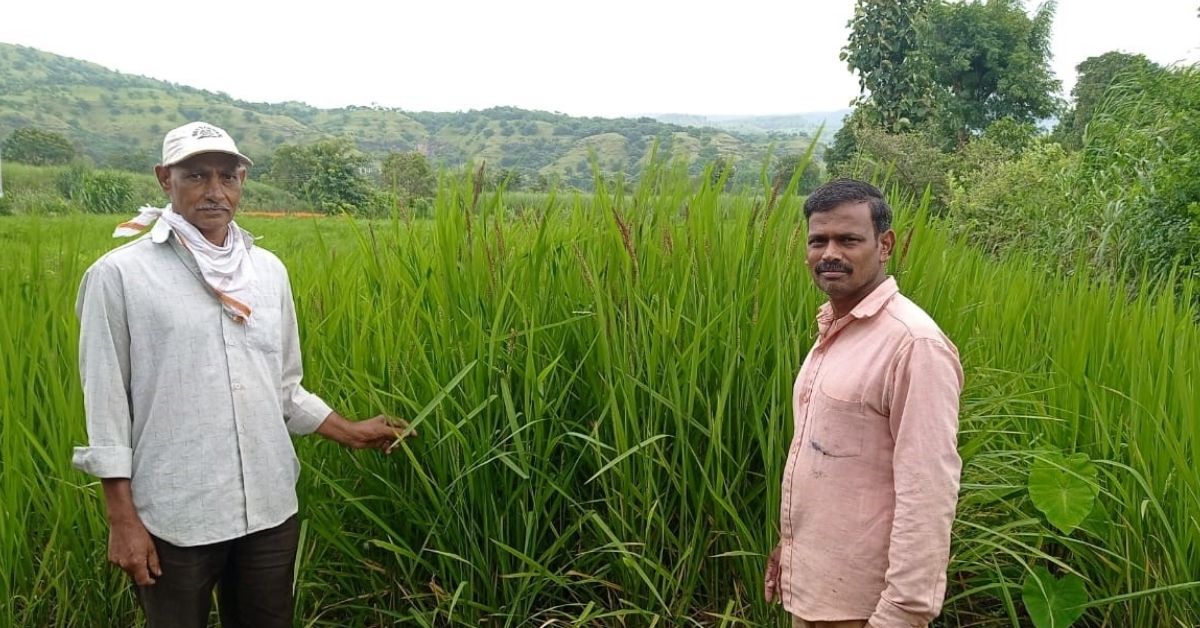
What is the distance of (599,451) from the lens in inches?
79.7

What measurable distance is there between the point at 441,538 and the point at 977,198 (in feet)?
32.4

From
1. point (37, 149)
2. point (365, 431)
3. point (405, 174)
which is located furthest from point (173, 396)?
point (37, 149)

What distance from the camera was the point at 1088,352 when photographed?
2812 millimetres

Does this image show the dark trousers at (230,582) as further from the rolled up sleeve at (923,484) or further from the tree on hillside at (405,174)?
the rolled up sleeve at (923,484)

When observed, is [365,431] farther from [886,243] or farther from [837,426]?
[886,243]

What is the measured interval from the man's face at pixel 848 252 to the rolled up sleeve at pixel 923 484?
206mm

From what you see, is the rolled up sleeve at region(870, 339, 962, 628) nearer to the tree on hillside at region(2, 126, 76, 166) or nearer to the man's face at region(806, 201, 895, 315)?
the man's face at region(806, 201, 895, 315)

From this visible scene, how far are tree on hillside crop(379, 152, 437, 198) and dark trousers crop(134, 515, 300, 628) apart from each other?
4.21 ft

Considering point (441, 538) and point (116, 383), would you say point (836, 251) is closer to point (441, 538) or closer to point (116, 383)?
point (441, 538)

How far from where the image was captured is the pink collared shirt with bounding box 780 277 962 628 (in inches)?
52.4

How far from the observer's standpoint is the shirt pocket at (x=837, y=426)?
145cm

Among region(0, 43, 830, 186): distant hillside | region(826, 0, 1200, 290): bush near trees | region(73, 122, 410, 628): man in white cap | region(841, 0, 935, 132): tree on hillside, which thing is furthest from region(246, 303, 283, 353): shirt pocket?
region(0, 43, 830, 186): distant hillside

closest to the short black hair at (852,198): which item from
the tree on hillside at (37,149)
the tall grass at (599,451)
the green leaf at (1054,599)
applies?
the tall grass at (599,451)

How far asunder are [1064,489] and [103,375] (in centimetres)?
233
